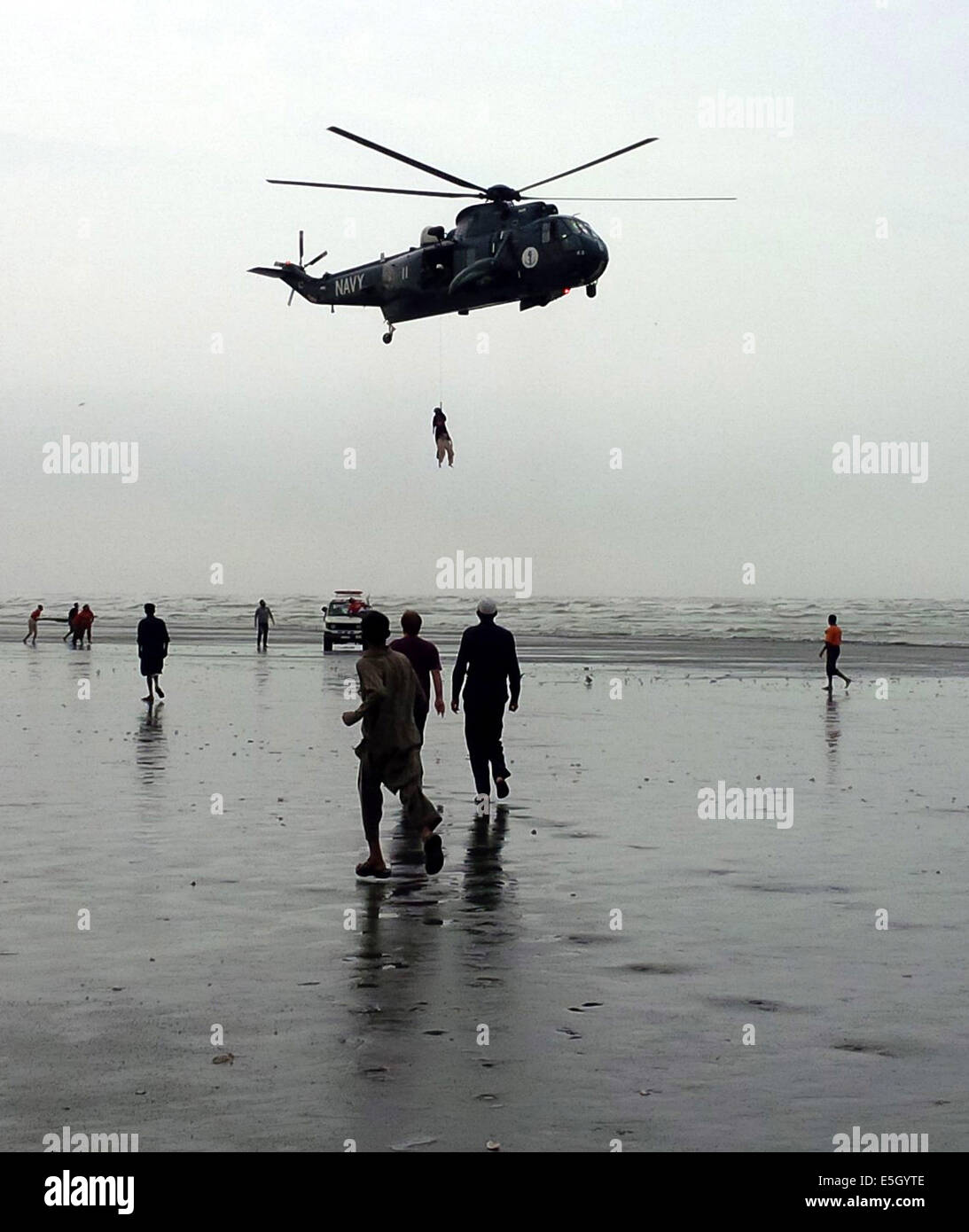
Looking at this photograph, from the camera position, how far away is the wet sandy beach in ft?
21.1

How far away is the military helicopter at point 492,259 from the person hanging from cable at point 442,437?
1.89 meters

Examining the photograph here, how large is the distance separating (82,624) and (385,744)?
46.3m

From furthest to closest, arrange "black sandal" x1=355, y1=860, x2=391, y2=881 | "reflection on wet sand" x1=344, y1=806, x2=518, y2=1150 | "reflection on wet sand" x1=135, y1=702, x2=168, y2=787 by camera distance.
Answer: "reflection on wet sand" x1=135, y1=702, x2=168, y2=787 → "black sandal" x1=355, y1=860, x2=391, y2=881 → "reflection on wet sand" x1=344, y1=806, x2=518, y2=1150

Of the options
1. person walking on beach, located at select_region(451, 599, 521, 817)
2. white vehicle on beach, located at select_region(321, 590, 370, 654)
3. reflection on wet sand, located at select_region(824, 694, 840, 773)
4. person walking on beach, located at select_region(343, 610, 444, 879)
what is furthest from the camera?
white vehicle on beach, located at select_region(321, 590, 370, 654)

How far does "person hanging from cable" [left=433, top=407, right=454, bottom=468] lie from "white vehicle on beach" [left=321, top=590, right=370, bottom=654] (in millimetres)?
21315

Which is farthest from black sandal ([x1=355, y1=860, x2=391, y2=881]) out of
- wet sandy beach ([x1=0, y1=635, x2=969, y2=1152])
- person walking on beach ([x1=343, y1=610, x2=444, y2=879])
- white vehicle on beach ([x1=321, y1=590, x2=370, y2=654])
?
white vehicle on beach ([x1=321, y1=590, x2=370, y2=654])

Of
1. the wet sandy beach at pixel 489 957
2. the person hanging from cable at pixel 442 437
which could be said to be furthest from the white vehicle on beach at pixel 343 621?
the wet sandy beach at pixel 489 957

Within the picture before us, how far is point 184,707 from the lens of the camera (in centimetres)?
2781

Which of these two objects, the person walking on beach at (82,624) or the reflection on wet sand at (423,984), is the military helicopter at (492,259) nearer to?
the reflection on wet sand at (423,984)

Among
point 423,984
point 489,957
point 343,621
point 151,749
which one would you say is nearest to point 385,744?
point 489,957

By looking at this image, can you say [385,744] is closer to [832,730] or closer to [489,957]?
[489,957]

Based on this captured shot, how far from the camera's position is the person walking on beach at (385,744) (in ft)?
38.7

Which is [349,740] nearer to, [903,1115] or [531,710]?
[531,710]

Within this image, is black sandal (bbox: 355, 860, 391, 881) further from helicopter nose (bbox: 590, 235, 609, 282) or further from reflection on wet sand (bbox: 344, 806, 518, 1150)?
helicopter nose (bbox: 590, 235, 609, 282)
